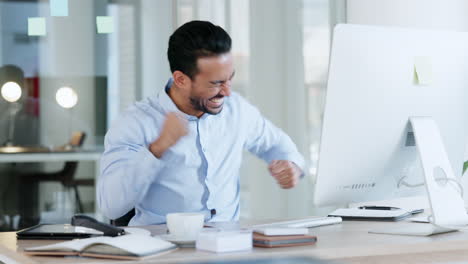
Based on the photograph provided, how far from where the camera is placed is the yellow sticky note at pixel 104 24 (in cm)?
419

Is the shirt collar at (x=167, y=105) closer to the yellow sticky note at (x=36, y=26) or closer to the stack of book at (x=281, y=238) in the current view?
the stack of book at (x=281, y=238)

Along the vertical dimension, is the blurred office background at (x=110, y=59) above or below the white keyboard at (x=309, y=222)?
above

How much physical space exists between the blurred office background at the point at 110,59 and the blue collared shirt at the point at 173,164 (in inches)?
58.3

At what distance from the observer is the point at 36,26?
4.10 metres

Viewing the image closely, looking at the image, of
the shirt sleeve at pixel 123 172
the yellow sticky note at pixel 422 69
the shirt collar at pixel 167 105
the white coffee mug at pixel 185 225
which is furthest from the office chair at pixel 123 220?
the yellow sticky note at pixel 422 69

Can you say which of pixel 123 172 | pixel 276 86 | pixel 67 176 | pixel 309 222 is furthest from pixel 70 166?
pixel 309 222

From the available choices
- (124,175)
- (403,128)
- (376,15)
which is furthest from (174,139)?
(376,15)

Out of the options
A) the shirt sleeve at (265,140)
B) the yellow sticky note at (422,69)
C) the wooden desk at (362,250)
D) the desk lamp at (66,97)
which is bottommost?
the wooden desk at (362,250)

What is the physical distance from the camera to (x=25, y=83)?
13.4ft

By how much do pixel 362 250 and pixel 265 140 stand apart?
1116 millimetres

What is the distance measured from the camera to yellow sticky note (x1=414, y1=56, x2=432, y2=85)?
7.04ft

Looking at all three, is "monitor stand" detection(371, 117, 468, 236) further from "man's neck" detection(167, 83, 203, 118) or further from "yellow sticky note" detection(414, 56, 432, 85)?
"man's neck" detection(167, 83, 203, 118)

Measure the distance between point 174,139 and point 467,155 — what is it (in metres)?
2.21

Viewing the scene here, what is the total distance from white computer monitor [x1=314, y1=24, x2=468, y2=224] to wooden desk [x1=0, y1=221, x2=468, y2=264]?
0.17m
